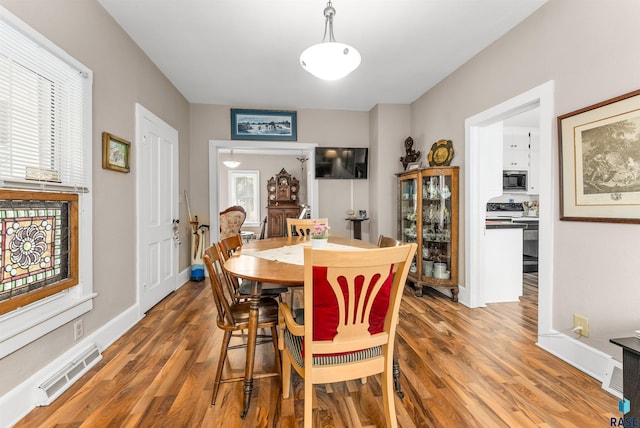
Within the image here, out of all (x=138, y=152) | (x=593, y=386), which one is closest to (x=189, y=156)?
(x=138, y=152)

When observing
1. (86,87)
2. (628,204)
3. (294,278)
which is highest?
(86,87)

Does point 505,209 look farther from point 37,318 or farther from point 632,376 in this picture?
point 37,318

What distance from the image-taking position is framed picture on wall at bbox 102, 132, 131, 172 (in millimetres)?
2318

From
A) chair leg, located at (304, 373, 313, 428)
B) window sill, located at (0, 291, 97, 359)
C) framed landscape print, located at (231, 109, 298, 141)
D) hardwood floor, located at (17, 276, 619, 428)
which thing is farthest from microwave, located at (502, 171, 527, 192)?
window sill, located at (0, 291, 97, 359)

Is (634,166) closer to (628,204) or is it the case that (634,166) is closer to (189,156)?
(628,204)

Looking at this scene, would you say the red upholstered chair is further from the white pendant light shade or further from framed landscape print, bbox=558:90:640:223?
framed landscape print, bbox=558:90:640:223

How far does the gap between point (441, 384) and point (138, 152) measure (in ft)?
10.6

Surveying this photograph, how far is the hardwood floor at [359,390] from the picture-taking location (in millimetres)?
1506

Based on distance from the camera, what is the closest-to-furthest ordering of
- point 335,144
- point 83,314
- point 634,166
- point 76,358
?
point 634,166
point 76,358
point 83,314
point 335,144

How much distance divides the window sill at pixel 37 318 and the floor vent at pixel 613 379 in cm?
331

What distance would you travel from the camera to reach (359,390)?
175 centimetres

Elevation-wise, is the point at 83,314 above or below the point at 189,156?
below

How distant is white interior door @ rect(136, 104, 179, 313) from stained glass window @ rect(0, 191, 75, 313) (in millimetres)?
971

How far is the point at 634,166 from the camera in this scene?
5.58 feet
